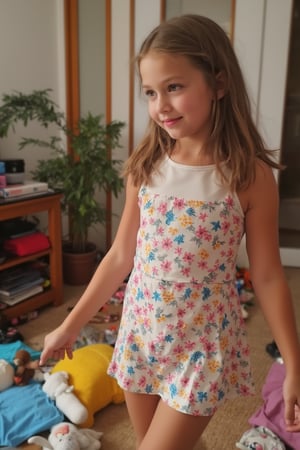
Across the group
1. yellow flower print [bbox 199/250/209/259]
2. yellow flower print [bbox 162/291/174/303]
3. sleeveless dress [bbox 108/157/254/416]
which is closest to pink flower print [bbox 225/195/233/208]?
sleeveless dress [bbox 108/157/254/416]

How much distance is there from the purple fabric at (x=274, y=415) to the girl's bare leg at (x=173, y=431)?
27.0 inches

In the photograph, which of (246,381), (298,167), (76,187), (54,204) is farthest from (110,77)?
(246,381)

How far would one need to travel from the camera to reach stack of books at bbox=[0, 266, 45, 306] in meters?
2.23

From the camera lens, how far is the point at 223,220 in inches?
33.7

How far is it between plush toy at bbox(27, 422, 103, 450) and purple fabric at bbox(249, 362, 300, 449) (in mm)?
552

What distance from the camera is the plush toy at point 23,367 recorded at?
1.72 m

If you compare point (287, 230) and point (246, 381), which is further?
point (287, 230)

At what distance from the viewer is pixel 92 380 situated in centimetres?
162

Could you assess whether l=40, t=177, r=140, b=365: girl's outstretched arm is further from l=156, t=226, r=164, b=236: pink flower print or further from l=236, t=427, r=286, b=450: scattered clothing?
l=236, t=427, r=286, b=450: scattered clothing

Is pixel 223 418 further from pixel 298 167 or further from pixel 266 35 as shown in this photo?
pixel 266 35

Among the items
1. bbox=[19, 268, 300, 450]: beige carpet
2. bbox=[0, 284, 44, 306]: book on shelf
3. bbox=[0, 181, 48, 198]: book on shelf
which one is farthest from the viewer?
bbox=[0, 284, 44, 306]: book on shelf

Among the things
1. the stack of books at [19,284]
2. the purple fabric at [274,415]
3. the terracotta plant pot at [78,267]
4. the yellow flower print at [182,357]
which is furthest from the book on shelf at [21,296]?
the yellow flower print at [182,357]

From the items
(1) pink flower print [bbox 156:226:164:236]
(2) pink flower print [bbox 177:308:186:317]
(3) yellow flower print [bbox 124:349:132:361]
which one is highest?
(1) pink flower print [bbox 156:226:164:236]

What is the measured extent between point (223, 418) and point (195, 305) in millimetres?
931
